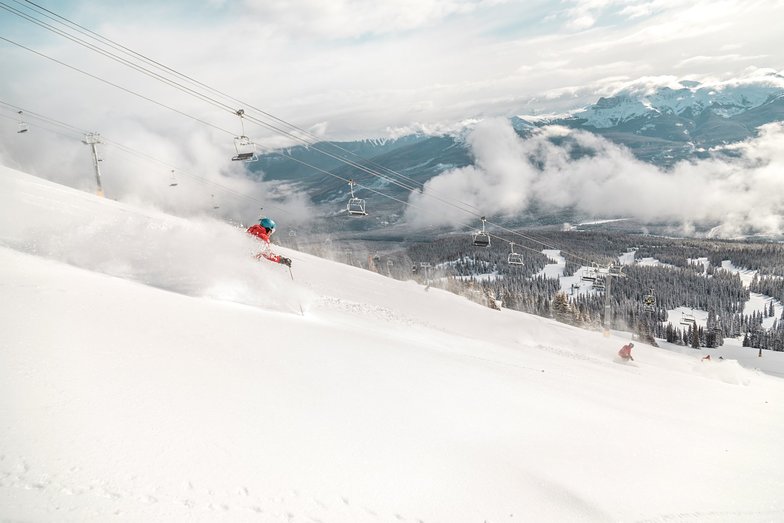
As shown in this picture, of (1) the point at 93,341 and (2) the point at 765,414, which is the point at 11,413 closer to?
(1) the point at 93,341

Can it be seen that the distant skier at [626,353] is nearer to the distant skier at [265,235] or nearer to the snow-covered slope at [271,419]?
the snow-covered slope at [271,419]

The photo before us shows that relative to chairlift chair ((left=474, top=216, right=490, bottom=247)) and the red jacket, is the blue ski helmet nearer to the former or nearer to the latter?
the red jacket

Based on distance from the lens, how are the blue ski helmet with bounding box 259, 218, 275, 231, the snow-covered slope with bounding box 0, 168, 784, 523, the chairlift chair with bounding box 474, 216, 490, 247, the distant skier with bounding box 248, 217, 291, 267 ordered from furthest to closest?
the chairlift chair with bounding box 474, 216, 490, 247 → the blue ski helmet with bounding box 259, 218, 275, 231 → the distant skier with bounding box 248, 217, 291, 267 → the snow-covered slope with bounding box 0, 168, 784, 523

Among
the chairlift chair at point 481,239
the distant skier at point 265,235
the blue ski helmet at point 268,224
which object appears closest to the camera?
the distant skier at point 265,235

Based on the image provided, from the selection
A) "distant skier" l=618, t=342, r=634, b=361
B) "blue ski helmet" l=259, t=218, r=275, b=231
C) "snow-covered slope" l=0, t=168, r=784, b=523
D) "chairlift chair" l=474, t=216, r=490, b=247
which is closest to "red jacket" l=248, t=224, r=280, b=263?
"blue ski helmet" l=259, t=218, r=275, b=231

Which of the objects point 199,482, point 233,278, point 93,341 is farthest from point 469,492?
point 233,278

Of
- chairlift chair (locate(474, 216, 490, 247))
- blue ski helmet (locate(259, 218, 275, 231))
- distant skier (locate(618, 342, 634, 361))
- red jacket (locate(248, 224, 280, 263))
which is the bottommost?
distant skier (locate(618, 342, 634, 361))

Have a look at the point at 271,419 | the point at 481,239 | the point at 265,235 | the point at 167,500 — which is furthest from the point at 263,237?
the point at 481,239

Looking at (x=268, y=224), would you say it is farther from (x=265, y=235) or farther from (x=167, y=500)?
(x=167, y=500)

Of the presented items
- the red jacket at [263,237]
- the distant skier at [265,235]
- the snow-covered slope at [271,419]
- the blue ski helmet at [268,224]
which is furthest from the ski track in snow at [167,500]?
the blue ski helmet at [268,224]
